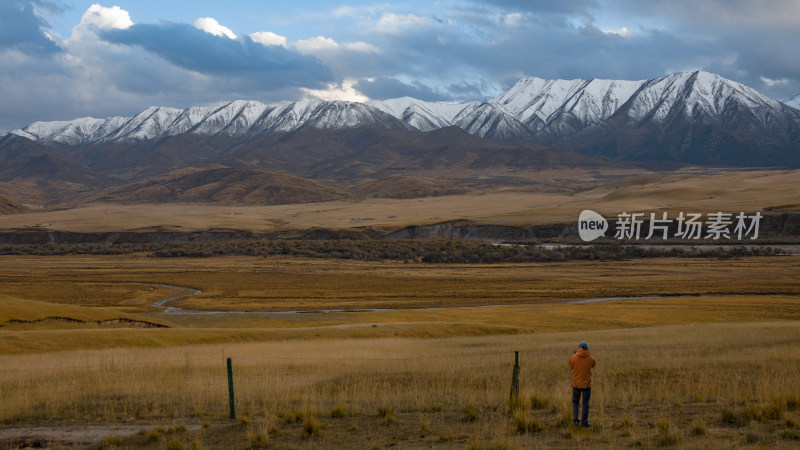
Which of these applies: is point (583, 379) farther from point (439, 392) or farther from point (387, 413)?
point (439, 392)

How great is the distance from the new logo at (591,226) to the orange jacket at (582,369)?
407ft

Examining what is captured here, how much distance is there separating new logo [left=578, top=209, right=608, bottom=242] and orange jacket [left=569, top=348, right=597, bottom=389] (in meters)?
124

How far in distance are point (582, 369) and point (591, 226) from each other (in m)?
135

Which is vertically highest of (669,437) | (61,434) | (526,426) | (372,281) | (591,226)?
(591,226)

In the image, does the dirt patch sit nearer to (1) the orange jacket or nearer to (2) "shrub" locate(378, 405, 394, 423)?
(2) "shrub" locate(378, 405, 394, 423)

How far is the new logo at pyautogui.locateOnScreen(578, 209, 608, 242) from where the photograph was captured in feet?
454

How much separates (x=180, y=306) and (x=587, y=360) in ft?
179

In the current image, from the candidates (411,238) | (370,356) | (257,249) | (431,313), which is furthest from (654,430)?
(411,238)

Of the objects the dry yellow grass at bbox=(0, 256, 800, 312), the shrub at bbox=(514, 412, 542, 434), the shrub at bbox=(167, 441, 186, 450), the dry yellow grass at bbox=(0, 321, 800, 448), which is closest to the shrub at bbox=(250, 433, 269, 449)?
the dry yellow grass at bbox=(0, 321, 800, 448)

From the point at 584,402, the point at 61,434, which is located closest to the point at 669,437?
the point at 584,402

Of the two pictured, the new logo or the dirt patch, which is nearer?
the dirt patch

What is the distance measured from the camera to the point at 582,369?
13.2 metres

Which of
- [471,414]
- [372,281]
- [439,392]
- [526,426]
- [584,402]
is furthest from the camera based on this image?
[372,281]

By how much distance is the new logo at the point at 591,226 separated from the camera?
454ft
